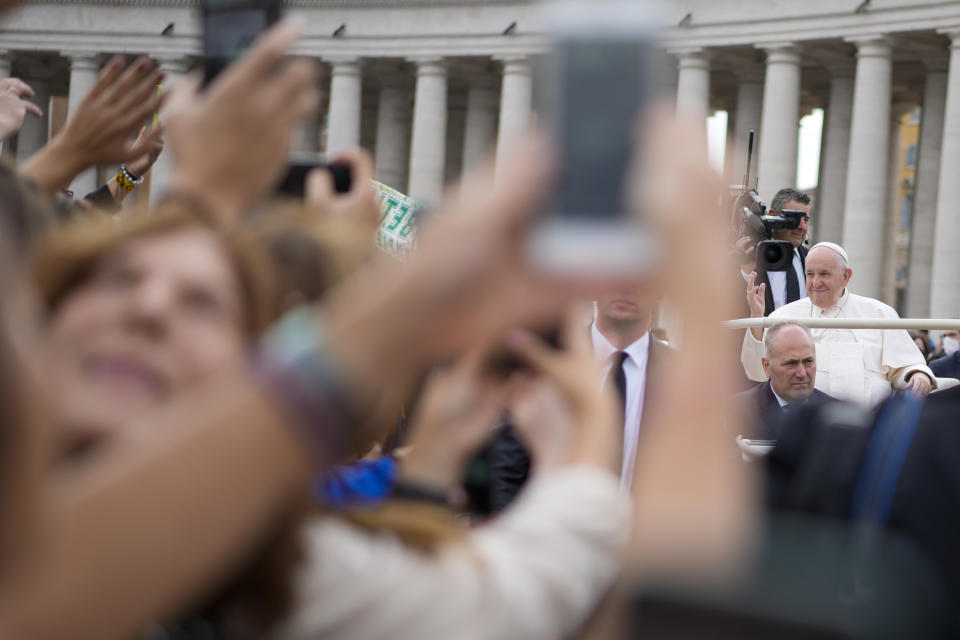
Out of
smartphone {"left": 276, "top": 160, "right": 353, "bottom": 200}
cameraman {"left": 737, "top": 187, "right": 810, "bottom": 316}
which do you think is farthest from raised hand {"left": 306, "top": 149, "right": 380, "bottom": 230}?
cameraman {"left": 737, "top": 187, "right": 810, "bottom": 316}

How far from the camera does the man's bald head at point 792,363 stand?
1040 cm

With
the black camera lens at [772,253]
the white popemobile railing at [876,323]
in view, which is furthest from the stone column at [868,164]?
the white popemobile railing at [876,323]

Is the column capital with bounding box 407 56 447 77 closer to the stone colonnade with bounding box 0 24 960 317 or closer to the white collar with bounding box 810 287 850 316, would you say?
the stone colonnade with bounding box 0 24 960 317

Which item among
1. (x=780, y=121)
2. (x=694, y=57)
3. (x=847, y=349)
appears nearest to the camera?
(x=847, y=349)

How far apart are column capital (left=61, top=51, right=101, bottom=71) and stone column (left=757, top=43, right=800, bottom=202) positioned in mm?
37270

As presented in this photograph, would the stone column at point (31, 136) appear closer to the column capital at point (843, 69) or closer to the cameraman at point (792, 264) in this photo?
the column capital at point (843, 69)

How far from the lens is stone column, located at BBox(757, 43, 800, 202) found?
53.8 meters

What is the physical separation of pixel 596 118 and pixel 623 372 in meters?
5.46

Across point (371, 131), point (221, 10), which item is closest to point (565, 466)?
point (221, 10)

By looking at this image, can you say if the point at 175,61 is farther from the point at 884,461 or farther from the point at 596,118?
the point at 596,118

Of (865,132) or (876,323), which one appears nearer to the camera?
(876,323)

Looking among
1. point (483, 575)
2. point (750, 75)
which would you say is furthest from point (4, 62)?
point (483, 575)

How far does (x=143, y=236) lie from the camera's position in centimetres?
254

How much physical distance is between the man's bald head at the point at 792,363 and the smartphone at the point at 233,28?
783 cm
